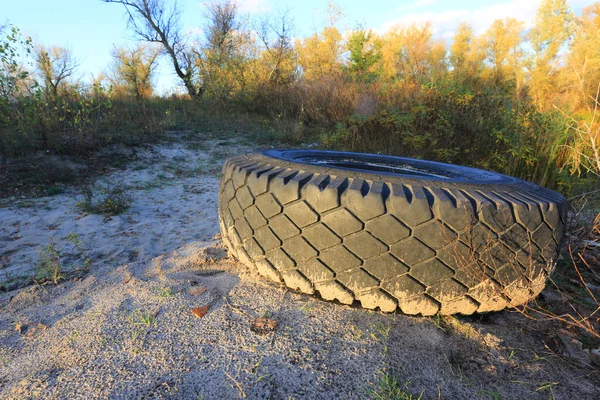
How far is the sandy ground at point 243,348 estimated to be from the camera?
3.33 ft

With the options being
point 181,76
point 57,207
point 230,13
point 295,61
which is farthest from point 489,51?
point 57,207

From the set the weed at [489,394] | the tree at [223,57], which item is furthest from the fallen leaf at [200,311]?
the tree at [223,57]

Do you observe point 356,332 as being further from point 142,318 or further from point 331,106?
point 331,106

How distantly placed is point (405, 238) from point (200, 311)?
898mm

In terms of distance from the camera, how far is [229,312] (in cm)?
136

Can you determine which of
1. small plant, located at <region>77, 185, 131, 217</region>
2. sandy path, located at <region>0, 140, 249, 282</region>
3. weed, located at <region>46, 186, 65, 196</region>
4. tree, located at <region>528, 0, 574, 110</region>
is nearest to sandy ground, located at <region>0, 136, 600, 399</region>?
sandy path, located at <region>0, 140, 249, 282</region>

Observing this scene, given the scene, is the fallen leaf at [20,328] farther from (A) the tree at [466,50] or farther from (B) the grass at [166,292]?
(A) the tree at [466,50]

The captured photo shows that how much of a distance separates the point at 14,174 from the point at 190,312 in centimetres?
538

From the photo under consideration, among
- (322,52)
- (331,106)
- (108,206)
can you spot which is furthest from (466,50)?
(108,206)

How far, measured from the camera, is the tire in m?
1.14

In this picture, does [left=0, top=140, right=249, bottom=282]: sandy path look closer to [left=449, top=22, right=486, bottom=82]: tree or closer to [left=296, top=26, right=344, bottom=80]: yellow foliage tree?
[left=296, top=26, right=344, bottom=80]: yellow foliage tree

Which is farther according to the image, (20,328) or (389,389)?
(20,328)

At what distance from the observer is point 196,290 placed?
1587 mm

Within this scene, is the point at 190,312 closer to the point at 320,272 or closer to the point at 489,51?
the point at 320,272
